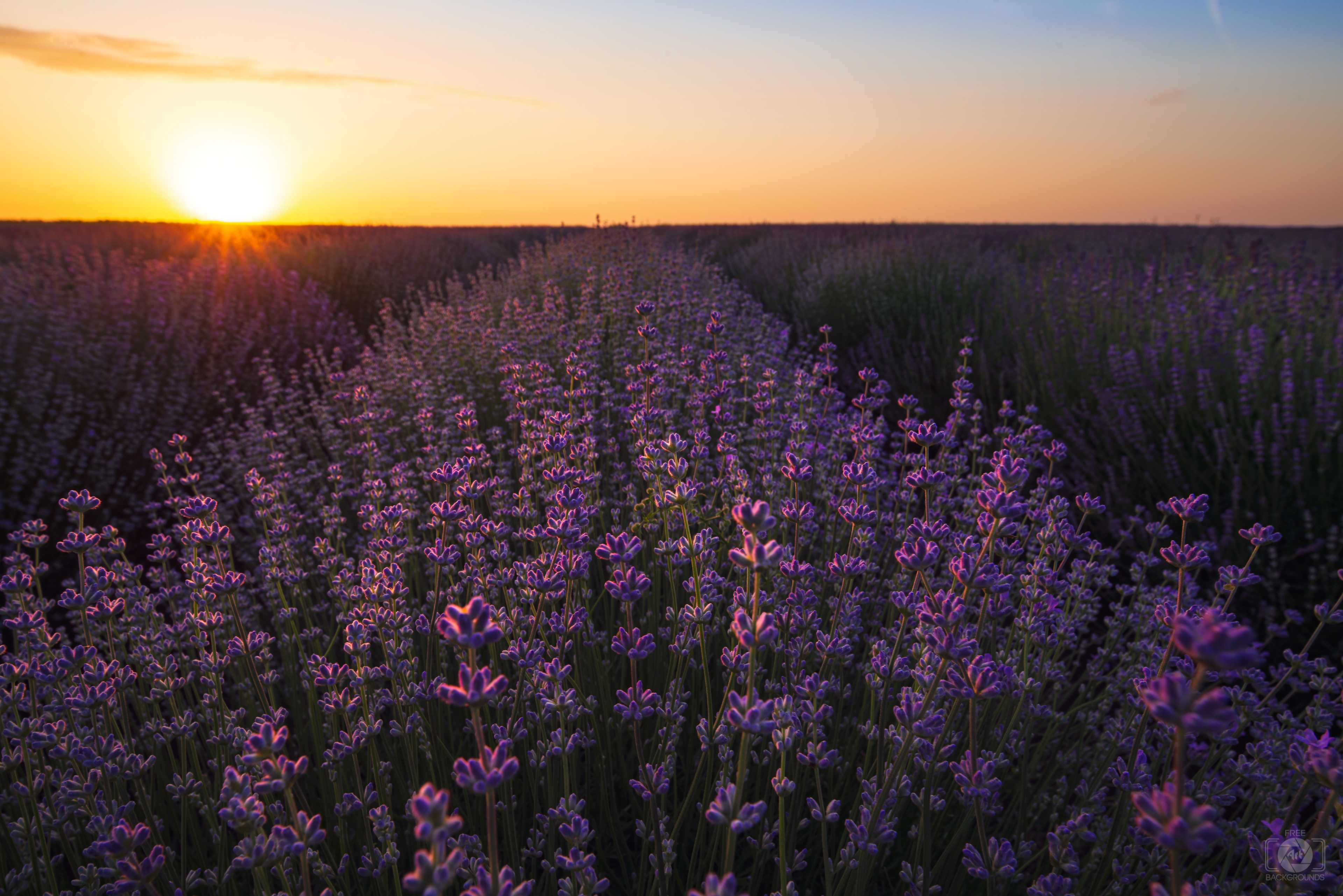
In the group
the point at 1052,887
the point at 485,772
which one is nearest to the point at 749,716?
the point at 485,772

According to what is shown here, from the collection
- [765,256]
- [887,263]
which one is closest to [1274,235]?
Answer: [765,256]

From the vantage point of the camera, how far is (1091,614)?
2.20 meters

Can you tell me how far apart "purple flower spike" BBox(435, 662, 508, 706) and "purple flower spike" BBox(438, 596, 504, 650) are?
29 mm

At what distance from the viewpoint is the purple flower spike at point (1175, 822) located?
65 cm

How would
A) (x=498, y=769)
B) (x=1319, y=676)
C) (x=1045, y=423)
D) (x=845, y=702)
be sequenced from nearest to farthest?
(x=498, y=769), (x=1319, y=676), (x=845, y=702), (x=1045, y=423)

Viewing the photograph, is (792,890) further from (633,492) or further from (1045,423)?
(1045,423)

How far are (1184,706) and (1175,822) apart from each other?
0.11 meters

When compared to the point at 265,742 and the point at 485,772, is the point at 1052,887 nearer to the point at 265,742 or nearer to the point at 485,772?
the point at 485,772

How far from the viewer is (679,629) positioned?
181 centimetres

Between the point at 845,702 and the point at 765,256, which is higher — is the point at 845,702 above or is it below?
below

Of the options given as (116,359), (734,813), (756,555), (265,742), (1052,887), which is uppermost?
→ (756,555)

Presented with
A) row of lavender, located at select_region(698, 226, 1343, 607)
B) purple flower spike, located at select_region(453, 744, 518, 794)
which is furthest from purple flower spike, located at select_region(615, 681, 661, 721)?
row of lavender, located at select_region(698, 226, 1343, 607)

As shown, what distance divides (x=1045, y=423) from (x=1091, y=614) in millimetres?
3001

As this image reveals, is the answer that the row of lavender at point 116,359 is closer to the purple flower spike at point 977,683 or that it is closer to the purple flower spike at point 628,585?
the purple flower spike at point 628,585
